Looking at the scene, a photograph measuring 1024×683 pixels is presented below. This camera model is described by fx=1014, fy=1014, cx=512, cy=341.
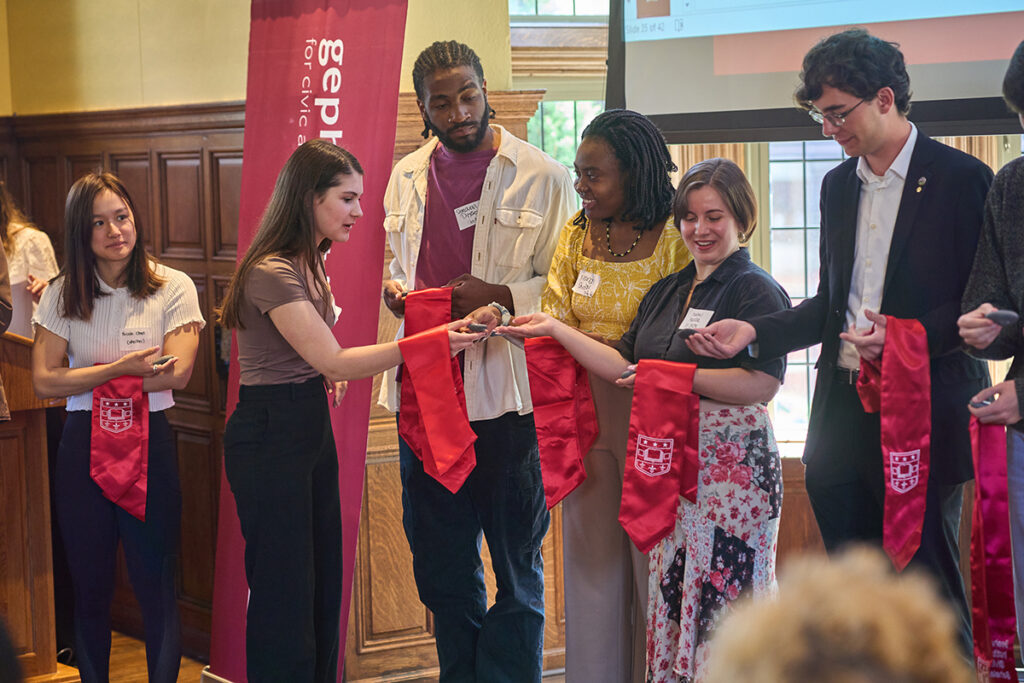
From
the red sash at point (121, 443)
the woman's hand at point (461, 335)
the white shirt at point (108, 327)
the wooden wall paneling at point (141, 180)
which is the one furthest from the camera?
the wooden wall paneling at point (141, 180)

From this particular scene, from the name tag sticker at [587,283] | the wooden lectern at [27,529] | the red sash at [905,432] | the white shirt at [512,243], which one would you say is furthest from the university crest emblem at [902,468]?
the wooden lectern at [27,529]

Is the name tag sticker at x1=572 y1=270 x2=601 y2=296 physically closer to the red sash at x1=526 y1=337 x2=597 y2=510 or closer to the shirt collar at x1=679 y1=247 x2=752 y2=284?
the red sash at x1=526 y1=337 x2=597 y2=510

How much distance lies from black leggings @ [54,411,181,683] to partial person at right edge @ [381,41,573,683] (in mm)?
764

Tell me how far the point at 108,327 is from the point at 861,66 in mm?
2290

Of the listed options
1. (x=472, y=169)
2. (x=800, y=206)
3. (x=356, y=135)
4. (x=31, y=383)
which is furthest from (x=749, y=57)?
(x=31, y=383)

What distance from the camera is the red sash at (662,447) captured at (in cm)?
241

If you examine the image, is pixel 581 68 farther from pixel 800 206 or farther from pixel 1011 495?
pixel 1011 495

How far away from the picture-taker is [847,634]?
59 centimetres

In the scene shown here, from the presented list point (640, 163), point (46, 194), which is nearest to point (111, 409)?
point (640, 163)

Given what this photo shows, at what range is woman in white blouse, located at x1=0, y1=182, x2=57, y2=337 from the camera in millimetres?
3908

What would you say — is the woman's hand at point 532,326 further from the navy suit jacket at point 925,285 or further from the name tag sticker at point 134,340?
the name tag sticker at point 134,340

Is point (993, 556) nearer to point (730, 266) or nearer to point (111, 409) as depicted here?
point (730, 266)

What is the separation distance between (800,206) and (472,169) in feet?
6.86

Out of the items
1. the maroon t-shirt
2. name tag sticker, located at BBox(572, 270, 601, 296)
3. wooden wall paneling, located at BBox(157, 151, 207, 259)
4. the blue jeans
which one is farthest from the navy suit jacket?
wooden wall paneling, located at BBox(157, 151, 207, 259)
